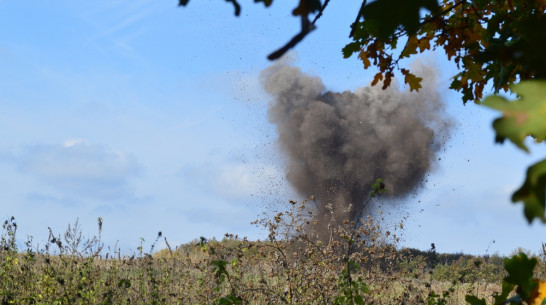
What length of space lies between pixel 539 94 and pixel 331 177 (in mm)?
19555

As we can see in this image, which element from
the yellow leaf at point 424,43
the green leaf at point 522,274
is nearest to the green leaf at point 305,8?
the green leaf at point 522,274

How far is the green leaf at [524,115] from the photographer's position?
0.73 metres

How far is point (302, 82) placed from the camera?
21.4 meters

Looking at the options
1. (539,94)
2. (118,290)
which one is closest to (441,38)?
(539,94)

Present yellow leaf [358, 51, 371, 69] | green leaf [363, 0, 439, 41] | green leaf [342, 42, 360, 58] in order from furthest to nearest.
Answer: yellow leaf [358, 51, 371, 69] → green leaf [342, 42, 360, 58] → green leaf [363, 0, 439, 41]

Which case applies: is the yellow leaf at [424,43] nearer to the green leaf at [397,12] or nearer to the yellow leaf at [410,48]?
the yellow leaf at [410,48]

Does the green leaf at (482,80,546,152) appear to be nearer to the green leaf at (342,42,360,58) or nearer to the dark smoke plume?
the green leaf at (342,42,360,58)

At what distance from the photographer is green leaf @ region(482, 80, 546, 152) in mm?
734

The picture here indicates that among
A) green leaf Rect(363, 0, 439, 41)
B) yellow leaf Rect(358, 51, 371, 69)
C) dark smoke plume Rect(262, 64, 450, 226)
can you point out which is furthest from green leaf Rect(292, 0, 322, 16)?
dark smoke plume Rect(262, 64, 450, 226)

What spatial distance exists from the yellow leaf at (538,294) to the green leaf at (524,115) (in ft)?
2.48

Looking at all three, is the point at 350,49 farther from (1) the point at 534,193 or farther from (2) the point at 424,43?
(1) the point at 534,193

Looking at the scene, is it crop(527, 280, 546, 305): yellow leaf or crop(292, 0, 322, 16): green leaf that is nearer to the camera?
crop(292, 0, 322, 16): green leaf

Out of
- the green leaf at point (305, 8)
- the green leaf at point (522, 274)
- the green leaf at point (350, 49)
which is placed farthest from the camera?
the green leaf at point (350, 49)

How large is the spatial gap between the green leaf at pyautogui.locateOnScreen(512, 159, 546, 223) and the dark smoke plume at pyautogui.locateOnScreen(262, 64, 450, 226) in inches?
742
